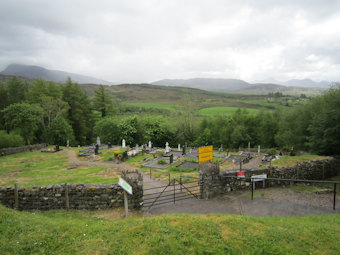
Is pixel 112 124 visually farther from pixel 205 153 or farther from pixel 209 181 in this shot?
pixel 209 181

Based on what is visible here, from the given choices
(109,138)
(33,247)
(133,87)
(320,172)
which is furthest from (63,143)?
(133,87)

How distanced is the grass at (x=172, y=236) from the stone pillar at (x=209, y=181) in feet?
11.6

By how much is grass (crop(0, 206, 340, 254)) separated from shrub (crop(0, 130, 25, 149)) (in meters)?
29.5

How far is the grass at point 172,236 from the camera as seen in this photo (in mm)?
5043

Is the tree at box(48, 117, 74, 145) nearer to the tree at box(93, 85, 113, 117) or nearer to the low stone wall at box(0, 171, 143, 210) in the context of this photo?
the tree at box(93, 85, 113, 117)

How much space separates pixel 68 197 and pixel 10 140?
28.6 meters

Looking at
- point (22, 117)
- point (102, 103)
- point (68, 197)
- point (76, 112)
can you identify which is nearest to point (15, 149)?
point (22, 117)

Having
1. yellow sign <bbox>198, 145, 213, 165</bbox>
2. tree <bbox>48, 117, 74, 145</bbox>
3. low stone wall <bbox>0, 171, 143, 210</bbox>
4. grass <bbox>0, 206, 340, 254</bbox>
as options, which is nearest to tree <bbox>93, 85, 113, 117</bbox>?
tree <bbox>48, 117, 74, 145</bbox>

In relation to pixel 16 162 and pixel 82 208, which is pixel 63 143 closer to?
pixel 16 162

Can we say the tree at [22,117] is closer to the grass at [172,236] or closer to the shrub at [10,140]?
the shrub at [10,140]

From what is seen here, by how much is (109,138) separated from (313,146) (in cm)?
3559

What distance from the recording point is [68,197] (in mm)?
8930

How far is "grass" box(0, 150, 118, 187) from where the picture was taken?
1424cm

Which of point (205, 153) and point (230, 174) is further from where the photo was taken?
point (205, 153)
